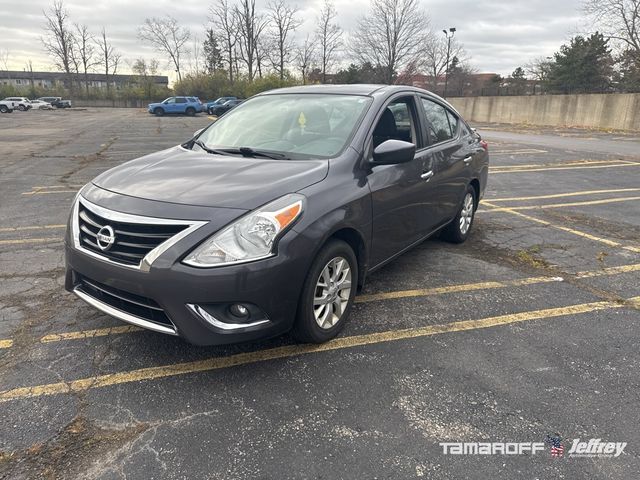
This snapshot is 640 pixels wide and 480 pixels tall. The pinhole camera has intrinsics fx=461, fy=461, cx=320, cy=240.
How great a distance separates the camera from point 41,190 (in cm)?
826

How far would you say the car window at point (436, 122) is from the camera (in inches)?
175

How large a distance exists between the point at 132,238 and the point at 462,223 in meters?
3.88

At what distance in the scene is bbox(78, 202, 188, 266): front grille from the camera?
8.33 ft

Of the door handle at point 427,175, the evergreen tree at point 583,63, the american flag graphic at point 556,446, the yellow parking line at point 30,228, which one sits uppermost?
the evergreen tree at point 583,63

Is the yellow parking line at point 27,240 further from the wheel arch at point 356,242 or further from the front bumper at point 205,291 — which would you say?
the wheel arch at point 356,242

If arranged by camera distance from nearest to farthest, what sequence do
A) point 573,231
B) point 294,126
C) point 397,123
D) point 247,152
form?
point 247,152 → point 294,126 → point 397,123 → point 573,231

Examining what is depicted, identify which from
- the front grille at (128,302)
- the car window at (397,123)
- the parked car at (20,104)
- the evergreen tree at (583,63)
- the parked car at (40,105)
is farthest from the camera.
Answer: the parked car at (40,105)

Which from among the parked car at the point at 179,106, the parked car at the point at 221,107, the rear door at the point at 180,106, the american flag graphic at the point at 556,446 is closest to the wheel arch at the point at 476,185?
the american flag graphic at the point at 556,446

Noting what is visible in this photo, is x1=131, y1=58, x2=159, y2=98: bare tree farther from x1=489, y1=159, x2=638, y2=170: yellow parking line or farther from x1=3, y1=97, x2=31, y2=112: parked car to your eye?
x1=489, y1=159, x2=638, y2=170: yellow parking line

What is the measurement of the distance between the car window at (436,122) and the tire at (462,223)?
2.64 ft

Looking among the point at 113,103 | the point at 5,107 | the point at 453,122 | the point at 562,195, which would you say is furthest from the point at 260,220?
the point at 113,103

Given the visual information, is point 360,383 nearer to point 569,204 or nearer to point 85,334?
point 85,334

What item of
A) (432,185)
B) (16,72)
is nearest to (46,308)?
(432,185)

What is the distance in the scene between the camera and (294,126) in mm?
3799
